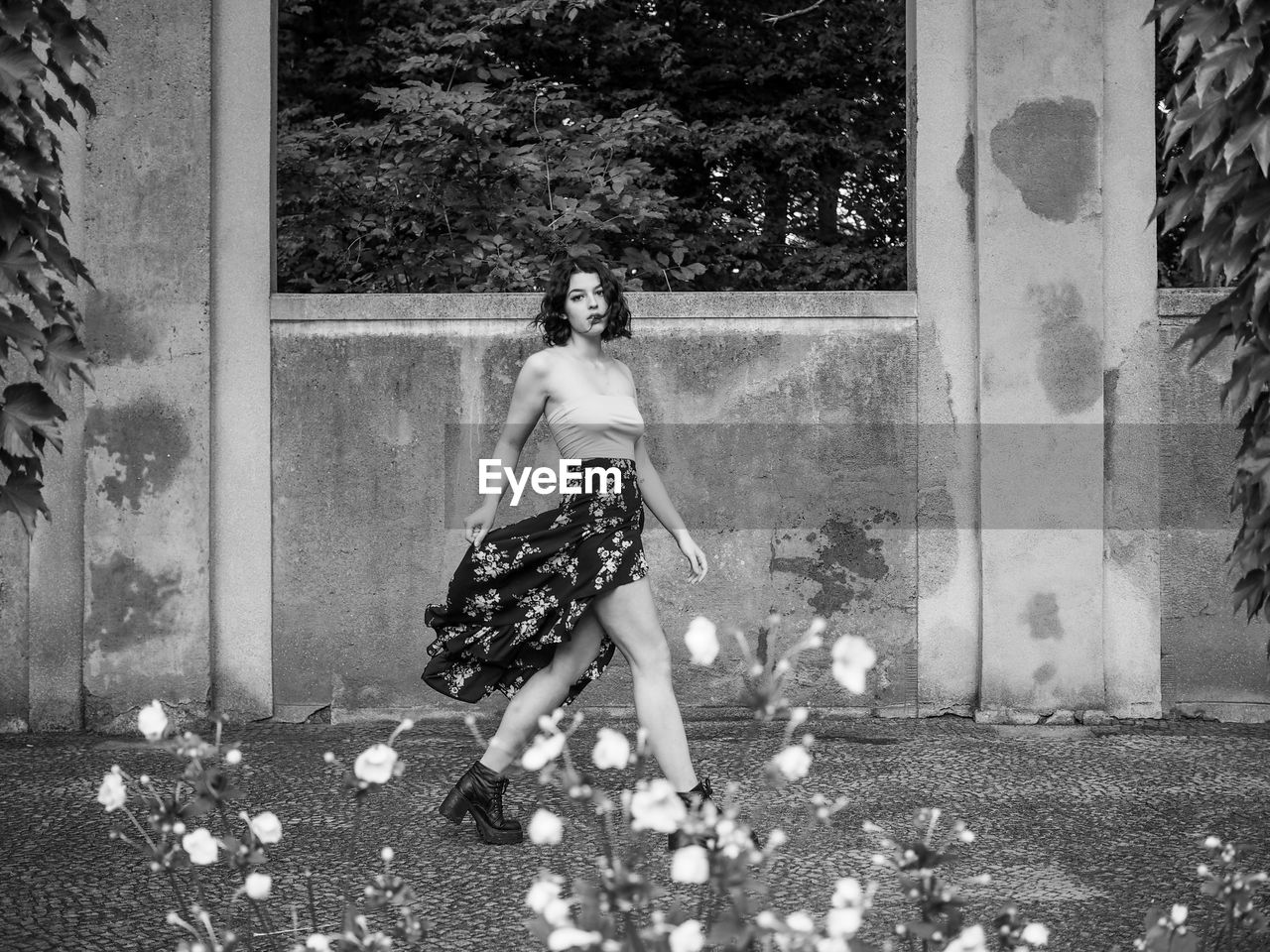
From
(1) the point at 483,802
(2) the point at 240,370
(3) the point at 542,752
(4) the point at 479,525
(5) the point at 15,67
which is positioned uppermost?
(5) the point at 15,67

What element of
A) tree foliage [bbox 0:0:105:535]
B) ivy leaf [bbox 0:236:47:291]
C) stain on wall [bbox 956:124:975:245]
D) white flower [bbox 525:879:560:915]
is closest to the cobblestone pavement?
tree foliage [bbox 0:0:105:535]

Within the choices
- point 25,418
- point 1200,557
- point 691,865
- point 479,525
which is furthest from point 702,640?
point 1200,557

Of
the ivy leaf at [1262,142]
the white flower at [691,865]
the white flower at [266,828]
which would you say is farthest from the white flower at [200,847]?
the ivy leaf at [1262,142]

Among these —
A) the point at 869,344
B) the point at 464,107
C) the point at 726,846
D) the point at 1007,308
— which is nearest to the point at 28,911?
the point at 726,846

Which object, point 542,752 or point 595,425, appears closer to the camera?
point 542,752

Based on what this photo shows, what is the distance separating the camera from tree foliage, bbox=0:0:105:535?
2885 mm

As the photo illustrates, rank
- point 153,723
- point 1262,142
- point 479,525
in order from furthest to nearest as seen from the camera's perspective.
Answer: point 479,525 → point 1262,142 → point 153,723

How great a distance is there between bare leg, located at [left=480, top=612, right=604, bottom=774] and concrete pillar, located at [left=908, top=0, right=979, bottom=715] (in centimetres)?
229

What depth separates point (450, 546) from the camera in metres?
5.95

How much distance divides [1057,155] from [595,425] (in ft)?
9.82

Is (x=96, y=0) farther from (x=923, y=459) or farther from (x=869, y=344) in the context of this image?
(x=923, y=459)

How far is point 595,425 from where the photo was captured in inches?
162

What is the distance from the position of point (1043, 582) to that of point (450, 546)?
267 centimetres

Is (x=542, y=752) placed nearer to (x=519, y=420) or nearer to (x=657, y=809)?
(x=657, y=809)
